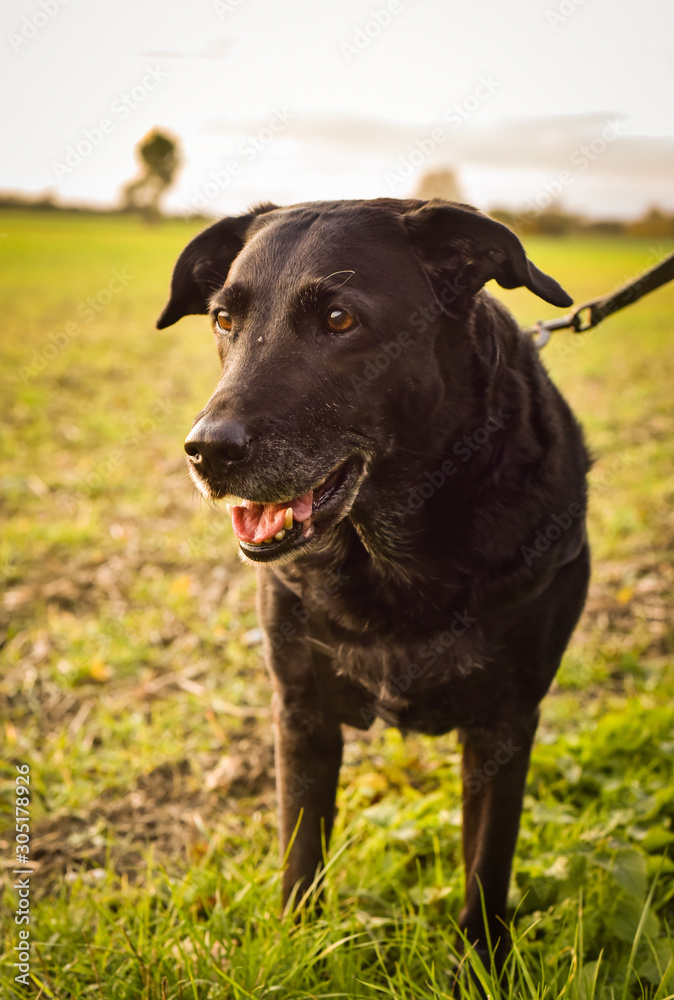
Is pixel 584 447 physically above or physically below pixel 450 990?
above

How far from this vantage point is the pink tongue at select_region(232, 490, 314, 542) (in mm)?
1952

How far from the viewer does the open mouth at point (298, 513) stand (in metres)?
1.91

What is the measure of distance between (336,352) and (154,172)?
200 ft

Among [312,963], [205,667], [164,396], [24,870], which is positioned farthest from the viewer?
[164,396]

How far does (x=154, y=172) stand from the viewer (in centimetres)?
5606

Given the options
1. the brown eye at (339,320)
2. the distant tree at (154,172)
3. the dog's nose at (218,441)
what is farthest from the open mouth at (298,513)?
the distant tree at (154,172)

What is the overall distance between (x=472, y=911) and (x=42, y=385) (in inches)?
342

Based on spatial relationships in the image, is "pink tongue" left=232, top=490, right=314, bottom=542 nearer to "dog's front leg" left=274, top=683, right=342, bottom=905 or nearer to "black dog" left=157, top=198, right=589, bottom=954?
"black dog" left=157, top=198, right=589, bottom=954

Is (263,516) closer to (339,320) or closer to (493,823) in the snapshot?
(339,320)

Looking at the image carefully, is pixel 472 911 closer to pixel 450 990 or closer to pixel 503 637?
pixel 450 990

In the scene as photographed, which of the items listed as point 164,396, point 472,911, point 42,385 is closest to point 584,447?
point 472,911

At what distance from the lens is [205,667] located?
3725 millimetres

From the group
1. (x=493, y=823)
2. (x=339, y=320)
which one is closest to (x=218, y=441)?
(x=339, y=320)

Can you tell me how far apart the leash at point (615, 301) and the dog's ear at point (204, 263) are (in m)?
0.98
